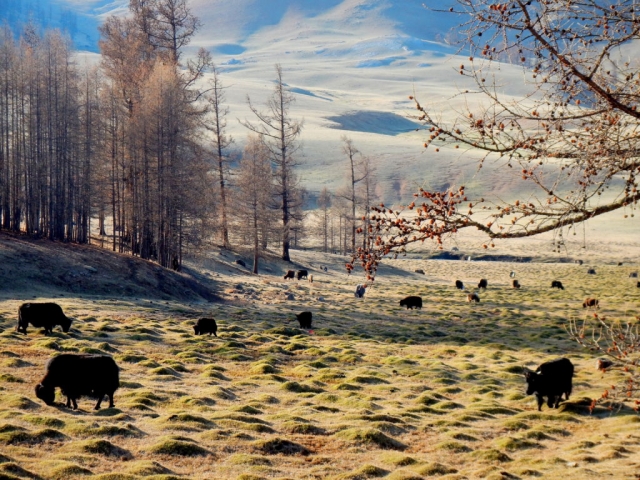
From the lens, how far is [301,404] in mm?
15602

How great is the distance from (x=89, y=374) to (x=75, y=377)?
311mm

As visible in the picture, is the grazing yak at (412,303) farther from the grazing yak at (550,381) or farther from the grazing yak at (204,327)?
the grazing yak at (550,381)

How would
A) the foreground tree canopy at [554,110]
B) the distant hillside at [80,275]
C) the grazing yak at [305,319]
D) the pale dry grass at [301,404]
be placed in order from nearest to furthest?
1. the foreground tree canopy at [554,110]
2. the pale dry grass at [301,404]
3. the grazing yak at [305,319]
4. the distant hillside at [80,275]

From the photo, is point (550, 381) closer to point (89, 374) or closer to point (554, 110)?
point (554, 110)

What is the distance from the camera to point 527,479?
11164mm

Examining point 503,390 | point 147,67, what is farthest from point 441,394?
point 147,67

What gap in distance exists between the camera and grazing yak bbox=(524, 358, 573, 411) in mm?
16016

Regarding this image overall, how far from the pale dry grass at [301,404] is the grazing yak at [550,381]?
21.4 inches

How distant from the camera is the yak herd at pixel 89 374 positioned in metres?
13.1

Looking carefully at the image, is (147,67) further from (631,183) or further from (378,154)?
(378,154)

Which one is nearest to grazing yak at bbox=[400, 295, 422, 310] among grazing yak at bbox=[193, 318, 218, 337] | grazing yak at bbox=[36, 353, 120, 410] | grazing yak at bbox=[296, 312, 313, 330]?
grazing yak at bbox=[296, 312, 313, 330]

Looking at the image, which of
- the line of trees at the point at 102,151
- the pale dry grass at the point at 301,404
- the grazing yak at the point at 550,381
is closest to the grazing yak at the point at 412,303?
the pale dry grass at the point at 301,404

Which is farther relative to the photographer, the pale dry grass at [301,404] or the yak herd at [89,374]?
the yak herd at [89,374]

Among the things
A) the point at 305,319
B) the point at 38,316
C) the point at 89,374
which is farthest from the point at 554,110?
the point at 305,319
